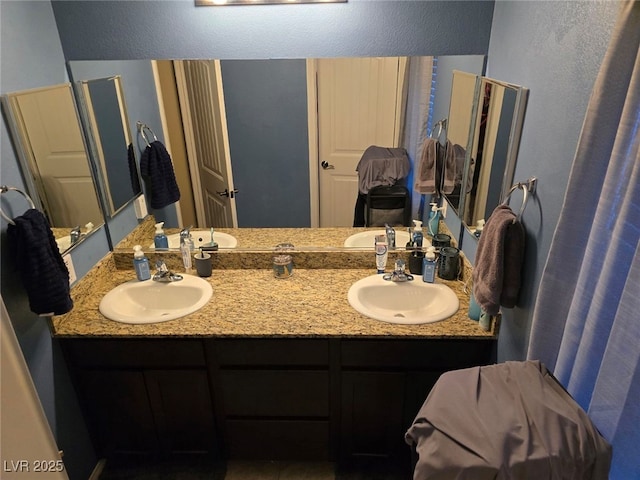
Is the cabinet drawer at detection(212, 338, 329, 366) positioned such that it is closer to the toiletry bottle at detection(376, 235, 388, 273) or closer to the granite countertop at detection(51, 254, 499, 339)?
the granite countertop at detection(51, 254, 499, 339)

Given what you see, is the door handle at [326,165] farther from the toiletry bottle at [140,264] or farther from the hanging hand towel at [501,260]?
the toiletry bottle at [140,264]

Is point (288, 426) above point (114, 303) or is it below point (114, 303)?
below

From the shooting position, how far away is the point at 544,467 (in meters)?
0.94

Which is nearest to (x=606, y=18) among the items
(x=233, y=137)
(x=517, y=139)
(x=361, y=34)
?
(x=517, y=139)

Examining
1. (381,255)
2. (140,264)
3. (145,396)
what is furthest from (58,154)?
(381,255)

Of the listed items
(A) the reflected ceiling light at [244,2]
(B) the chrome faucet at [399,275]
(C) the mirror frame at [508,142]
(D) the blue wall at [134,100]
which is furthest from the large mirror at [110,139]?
(C) the mirror frame at [508,142]

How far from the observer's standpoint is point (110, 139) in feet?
6.54

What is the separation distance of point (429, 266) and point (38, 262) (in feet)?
4.94

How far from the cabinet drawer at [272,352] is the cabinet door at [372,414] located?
16cm

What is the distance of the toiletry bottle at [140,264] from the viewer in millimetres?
2027

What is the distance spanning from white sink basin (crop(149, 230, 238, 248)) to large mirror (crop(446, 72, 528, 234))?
1.06m

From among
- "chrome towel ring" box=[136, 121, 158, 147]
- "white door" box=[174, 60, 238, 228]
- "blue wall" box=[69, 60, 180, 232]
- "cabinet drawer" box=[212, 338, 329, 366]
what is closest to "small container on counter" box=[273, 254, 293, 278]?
"white door" box=[174, 60, 238, 228]

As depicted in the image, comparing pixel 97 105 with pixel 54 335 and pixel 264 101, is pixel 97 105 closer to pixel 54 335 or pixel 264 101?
pixel 264 101

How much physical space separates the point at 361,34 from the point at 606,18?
3.17 feet
